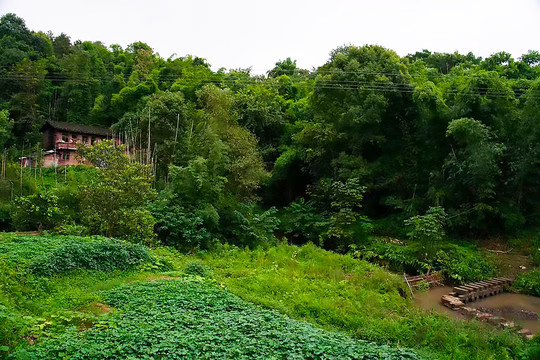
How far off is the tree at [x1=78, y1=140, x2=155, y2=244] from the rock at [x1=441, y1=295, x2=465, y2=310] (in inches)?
397

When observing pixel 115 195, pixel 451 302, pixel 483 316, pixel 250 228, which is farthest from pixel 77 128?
pixel 483 316

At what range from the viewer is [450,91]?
18.9 m

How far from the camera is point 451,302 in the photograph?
12.1 m

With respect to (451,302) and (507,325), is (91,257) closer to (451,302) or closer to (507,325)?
(507,325)

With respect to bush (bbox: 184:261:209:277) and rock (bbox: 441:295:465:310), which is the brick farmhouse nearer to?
bush (bbox: 184:261:209:277)

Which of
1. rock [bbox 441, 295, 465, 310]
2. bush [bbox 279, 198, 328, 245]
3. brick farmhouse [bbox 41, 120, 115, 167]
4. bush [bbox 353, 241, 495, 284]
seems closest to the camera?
rock [bbox 441, 295, 465, 310]

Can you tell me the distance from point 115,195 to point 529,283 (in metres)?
14.6

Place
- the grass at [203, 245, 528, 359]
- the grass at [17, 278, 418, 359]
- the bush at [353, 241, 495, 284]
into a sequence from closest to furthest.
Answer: the grass at [17, 278, 418, 359] < the grass at [203, 245, 528, 359] < the bush at [353, 241, 495, 284]

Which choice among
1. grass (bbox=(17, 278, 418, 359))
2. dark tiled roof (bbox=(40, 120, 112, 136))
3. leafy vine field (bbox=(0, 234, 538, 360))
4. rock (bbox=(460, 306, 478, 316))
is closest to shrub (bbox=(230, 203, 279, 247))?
leafy vine field (bbox=(0, 234, 538, 360))

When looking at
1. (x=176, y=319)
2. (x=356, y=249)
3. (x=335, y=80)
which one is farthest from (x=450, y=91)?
(x=176, y=319)

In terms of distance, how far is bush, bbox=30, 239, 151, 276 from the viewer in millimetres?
8485

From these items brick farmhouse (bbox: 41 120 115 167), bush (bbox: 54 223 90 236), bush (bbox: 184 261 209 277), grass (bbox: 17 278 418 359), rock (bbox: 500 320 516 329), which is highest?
brick farmhouse (bbox: 41 120 115 167)

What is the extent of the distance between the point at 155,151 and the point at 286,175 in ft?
26.3

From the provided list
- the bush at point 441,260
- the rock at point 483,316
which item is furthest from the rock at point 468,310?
the bush at point 441,260
